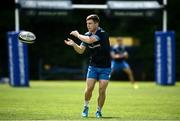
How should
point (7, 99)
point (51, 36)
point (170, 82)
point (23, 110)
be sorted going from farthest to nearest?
1. point (51, 36)
2. point (170, 82)
3. point (7, 99)
4. point (23, 110)

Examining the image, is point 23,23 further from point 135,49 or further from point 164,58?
point 164,58

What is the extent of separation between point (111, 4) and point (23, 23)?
→ 34.0 ft

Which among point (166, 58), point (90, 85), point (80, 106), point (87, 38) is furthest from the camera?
point (166, 58)

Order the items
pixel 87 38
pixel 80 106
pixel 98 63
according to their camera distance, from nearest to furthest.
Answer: pixel 87 38 → pixel 98 63 → pixel 80 106

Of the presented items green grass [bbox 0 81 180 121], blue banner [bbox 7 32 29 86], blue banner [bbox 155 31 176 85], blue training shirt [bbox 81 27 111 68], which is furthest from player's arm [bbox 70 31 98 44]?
blue banner [bbox 155 31 176 85]

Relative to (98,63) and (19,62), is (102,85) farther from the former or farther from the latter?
(19,62)

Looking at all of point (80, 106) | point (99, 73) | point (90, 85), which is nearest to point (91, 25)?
point (99, 73)

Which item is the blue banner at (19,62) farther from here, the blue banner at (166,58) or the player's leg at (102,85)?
the player's leg at (102,85)

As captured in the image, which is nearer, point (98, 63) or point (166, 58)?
point (98, 63)

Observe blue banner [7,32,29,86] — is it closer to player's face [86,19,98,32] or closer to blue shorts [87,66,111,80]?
blue shorts [87,66,111,80]

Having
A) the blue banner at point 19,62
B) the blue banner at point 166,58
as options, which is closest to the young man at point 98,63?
the blue banner at point 19,62

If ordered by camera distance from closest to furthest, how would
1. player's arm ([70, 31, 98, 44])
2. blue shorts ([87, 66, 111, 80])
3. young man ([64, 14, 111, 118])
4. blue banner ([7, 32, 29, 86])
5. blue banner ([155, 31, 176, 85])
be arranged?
player's arm ([70, 31, 98, 44])
young man ([64, 14, 111, 118])
blue shorts ([87, 66, 111, 80])
blue banner ([7, 32, 29, 86])
blue banner ([155, 31, 176, 85])

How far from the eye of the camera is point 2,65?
38.6 metres

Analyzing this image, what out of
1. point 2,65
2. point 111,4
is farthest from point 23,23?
point 111,4
